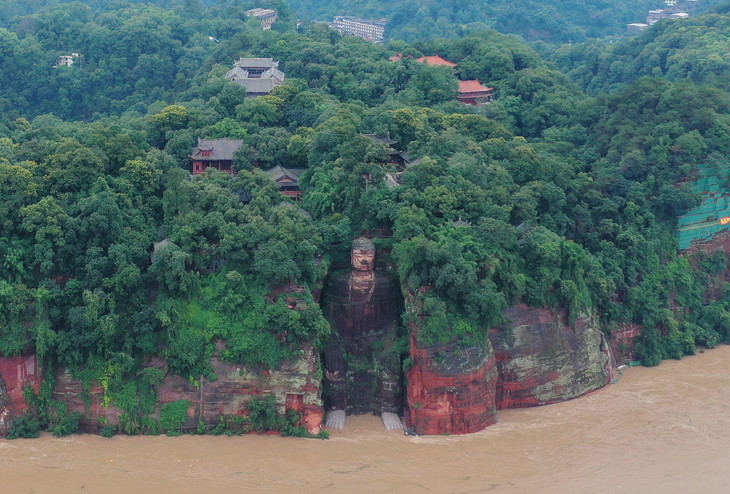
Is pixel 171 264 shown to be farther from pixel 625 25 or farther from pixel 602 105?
pixel 625 25

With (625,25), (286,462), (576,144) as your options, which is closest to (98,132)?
(286,462)

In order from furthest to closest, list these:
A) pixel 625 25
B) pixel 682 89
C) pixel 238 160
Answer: pixel 625 25
pixel 682 89
pixel 238 160

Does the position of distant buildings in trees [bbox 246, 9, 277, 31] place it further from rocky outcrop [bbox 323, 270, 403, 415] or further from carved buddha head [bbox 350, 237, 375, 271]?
rocky outcrop [bbox 323, 270, 403, 415]

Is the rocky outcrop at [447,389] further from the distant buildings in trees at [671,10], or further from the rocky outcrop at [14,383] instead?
the distant buildings in trees at [671,10]

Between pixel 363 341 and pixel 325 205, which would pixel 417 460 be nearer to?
pixel 363 341

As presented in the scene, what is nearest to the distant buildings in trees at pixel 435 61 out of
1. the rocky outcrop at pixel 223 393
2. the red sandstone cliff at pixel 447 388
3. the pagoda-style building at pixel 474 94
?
the pagoda-style building at pixel 474 94
